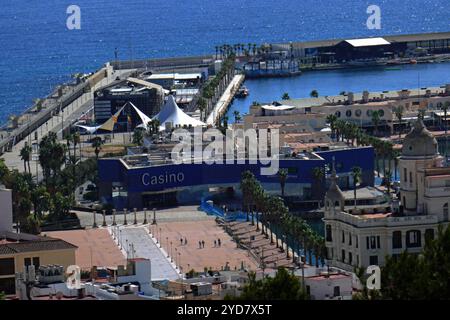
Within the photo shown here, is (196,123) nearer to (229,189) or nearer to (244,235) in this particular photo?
(229,189)

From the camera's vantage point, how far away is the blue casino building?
83250 millimetres

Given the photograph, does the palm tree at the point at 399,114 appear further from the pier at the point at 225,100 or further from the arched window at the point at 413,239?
the arched window at the point at 413,239

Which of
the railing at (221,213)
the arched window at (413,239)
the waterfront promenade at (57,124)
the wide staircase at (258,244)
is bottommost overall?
the wide staircase at (258,244)

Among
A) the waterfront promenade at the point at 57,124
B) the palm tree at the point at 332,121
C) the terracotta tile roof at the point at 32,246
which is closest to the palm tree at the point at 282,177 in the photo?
the waterfront promenade at the point at 57,124

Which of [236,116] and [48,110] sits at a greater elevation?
[48,110]

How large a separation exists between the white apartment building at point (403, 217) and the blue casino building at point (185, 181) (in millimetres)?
23786

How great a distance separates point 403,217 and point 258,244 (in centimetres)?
1456

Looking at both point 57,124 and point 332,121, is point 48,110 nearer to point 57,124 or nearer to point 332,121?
point 57,124

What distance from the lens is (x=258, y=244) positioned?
71.7 m

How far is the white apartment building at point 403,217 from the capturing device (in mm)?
57531

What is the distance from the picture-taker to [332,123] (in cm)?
9725

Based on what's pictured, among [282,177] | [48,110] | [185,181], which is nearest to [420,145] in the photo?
[282,177]

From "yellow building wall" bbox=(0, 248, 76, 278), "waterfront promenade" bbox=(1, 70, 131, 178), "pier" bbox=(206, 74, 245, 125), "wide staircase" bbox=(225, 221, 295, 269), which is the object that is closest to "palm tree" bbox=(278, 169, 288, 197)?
"wide staircase" bbox=(225, 221, 295, 269)
